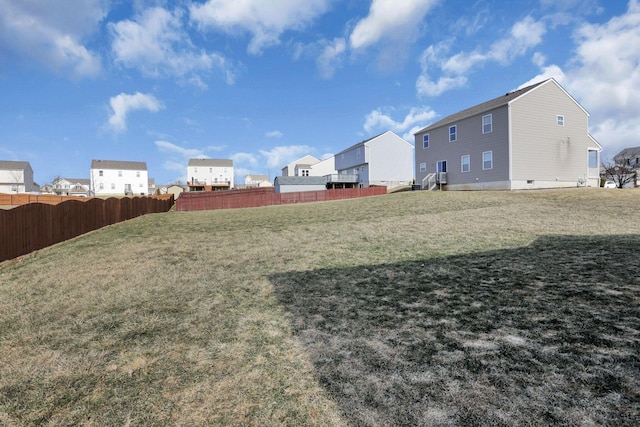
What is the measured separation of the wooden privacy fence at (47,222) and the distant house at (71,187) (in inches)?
3019

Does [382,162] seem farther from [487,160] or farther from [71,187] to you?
[71,187]

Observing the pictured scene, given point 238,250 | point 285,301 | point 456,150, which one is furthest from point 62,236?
point 456,150

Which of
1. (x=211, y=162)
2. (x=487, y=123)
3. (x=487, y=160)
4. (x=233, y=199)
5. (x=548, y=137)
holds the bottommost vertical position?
(x=233, y=199)

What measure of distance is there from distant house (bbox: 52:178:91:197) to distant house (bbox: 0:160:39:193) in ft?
27.9

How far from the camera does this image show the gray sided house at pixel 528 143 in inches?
945

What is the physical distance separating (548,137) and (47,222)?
103 feet

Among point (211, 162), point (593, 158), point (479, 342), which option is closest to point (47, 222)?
point (479, 342)

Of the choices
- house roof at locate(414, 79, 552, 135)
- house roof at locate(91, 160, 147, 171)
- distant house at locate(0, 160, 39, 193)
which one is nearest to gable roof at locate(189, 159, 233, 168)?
house roof at locate(91, 160, 147, 171)

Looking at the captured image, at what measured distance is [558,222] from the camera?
10922 mm

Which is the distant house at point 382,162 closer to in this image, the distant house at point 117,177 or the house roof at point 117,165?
the distant house at point 117,177

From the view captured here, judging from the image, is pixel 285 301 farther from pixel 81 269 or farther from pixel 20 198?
pixel 20 198

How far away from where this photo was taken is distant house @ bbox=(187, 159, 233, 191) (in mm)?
80250

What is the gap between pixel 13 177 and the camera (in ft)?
214

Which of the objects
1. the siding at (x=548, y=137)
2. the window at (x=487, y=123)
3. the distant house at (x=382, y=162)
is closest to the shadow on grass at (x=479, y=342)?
the siding at (x=548, y=137)
